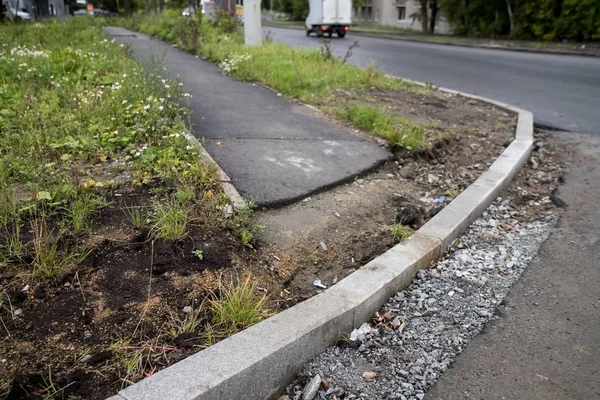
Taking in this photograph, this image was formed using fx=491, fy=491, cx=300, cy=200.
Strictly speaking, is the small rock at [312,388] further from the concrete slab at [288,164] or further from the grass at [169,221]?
the concrete slab at [288,164]

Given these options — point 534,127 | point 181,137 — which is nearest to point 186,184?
point 181,137

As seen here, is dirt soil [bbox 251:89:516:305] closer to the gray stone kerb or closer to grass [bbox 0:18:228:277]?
the gray stone kerb

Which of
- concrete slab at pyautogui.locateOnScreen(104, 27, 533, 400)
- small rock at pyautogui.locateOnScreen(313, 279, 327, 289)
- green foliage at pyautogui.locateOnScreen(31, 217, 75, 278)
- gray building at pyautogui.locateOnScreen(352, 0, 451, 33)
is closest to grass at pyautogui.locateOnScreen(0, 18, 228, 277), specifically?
green foliage at pyautogui.locateOnScreen(31, 217, 75, 278)

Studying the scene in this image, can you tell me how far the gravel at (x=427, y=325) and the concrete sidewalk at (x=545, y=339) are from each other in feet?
0.27

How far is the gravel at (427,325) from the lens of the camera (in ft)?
8.21

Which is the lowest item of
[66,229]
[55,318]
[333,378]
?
[333,378]

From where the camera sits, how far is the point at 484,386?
2439 millimetres

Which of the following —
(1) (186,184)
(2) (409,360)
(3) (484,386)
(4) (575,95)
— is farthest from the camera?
(4) (575,95)

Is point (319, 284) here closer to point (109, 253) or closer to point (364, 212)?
point (364, 212)

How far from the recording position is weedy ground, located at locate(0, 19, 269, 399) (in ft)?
7.66

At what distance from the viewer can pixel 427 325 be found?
9.68ft

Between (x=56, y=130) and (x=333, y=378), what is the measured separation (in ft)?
13.0

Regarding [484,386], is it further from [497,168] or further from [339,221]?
[497,168]

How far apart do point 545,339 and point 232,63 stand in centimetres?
876
